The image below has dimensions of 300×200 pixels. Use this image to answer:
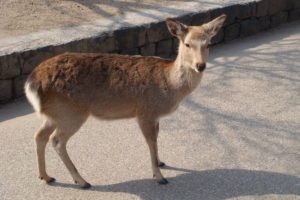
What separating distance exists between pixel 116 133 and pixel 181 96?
3.83 feet

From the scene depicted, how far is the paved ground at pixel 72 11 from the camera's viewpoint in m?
7.36

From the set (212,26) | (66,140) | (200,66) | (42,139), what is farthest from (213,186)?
(42,139)

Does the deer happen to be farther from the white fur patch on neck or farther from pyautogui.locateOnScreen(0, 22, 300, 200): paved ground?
pyautogui.locateOnScreen(0, 22, 300, 200): paved ground

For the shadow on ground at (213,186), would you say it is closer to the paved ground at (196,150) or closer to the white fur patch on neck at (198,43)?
the paved ground at (196,150)

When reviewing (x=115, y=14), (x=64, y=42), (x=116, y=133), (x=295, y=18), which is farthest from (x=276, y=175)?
(x=295, y=18)

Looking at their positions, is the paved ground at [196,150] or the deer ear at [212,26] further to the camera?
the deer ear at [212,26]

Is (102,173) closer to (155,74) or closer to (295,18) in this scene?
(155,74)

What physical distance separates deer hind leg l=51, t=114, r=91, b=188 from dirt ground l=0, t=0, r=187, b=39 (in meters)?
3.25

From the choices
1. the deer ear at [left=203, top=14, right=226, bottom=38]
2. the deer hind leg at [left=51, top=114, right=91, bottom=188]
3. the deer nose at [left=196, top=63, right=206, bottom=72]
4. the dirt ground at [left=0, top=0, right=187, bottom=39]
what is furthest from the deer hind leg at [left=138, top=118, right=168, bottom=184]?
the dirt ground at [left=0, top=0, right=187, bottom=39]

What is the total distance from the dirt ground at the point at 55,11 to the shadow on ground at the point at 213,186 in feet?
12.3

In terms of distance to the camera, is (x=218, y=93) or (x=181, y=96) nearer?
(x=181, y=96)

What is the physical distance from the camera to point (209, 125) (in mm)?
5453

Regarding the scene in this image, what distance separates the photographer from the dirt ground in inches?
288

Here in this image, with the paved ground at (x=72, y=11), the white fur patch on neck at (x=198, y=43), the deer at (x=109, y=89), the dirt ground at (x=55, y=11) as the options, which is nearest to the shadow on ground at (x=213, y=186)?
the deer at (x=109, y=89)
